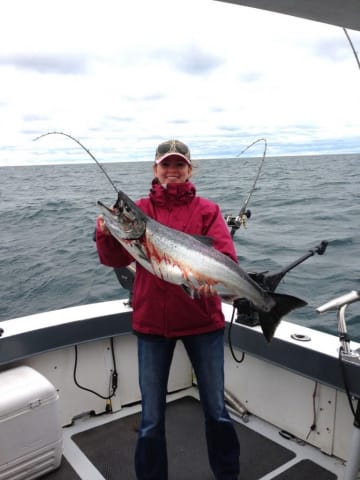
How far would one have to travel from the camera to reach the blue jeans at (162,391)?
2.79 metres

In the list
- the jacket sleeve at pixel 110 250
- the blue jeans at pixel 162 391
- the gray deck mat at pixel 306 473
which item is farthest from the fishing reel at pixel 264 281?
the gray deck mat at pixel 306 473

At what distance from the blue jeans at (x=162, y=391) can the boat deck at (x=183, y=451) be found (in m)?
0.64

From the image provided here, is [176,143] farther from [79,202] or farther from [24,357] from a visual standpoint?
[79,202]

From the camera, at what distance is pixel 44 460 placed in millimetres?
3311

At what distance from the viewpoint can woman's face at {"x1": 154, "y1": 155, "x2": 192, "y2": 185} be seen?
287 cm

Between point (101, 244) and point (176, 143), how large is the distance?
780 mm

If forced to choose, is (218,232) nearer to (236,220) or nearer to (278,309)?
(278,309)

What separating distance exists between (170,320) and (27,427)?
135cm

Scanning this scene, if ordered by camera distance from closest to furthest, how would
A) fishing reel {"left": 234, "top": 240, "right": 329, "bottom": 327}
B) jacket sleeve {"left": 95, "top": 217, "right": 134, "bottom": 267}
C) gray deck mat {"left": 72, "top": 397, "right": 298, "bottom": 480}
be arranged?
jacket sleeve {"left": 95, "top": 217, "right": 134, "bottom": 267} < fishing reel {"left": 234, "top": 240, "right": 329, "bottom": 327} < gray deck mat {"left": 72, "top": 397, "right": 298, "bottom": 480}

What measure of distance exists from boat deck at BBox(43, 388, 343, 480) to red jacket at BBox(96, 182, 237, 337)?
1368 millimetres

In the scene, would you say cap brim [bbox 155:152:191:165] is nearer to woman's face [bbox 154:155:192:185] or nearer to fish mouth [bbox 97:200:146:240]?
woman's face [bbox 154:155:192:185]

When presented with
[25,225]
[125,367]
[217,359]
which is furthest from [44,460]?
[25,225]

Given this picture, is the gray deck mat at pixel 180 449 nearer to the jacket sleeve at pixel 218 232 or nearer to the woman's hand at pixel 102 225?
the jacket sleeve at pixel 218 232

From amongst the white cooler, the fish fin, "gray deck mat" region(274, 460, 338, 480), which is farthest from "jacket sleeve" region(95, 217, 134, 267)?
"gray deck mat" region(274, 460, 338, 480)
